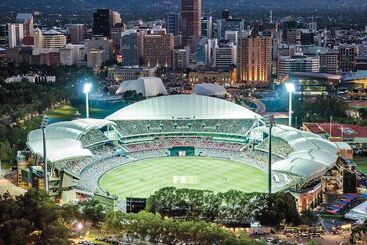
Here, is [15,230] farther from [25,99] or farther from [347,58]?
[347,58]

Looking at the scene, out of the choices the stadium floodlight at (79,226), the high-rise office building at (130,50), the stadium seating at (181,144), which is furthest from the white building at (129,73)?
the stadium floodlight at (79,226)

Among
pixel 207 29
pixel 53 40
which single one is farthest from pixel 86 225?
pixel 207 29

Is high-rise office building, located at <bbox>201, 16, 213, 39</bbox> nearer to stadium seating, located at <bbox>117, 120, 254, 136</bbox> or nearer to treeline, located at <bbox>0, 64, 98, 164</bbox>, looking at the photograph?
treeline, located at <bbox>0, 64, 98, 164</bbox>

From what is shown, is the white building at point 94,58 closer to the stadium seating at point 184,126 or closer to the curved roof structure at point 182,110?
the curved roof structure at point 182,110

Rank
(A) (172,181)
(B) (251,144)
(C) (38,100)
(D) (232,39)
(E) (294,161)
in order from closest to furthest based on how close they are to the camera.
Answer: (E) (294,161) → (A) (172,181) → (B) (251,144) → (C) (38,100) → (D) (232,39)

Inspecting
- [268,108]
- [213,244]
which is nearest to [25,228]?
[213,244]

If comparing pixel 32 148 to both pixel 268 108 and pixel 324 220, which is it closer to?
pixel 324 220
